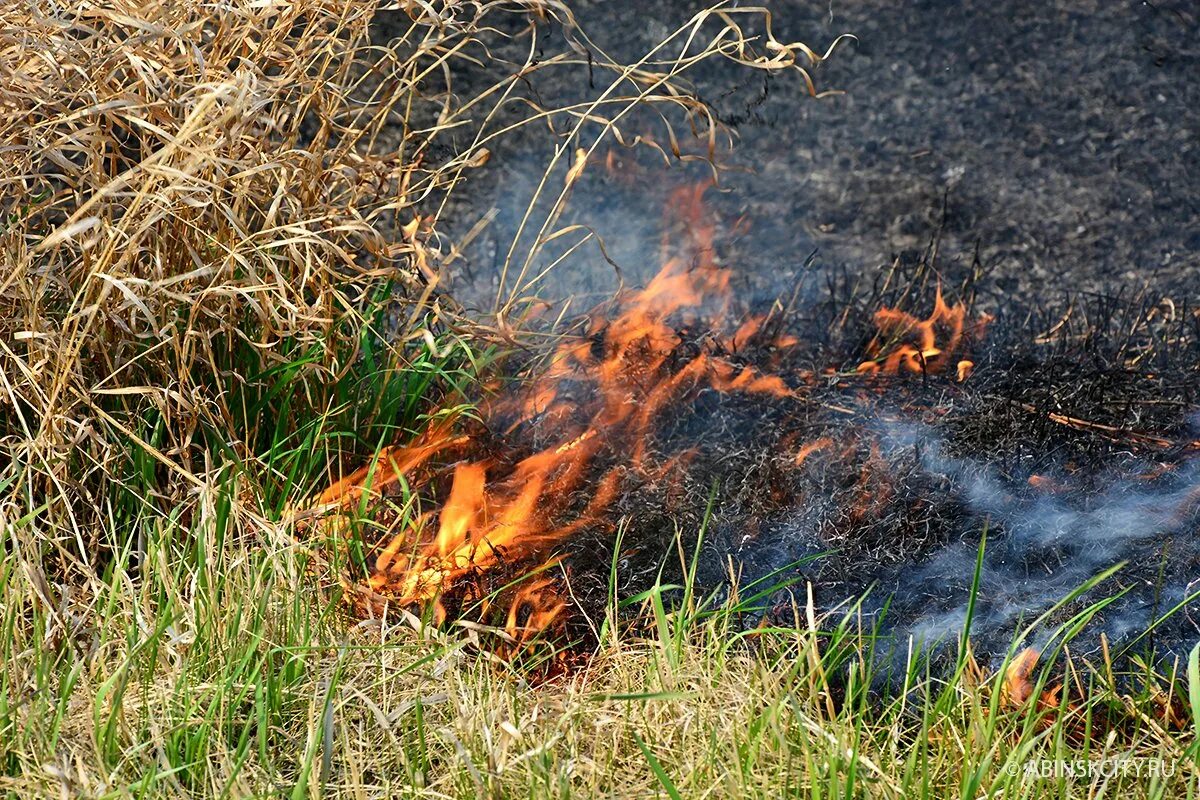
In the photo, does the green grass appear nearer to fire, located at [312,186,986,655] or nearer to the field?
the field

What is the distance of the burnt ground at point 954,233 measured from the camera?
295 cm

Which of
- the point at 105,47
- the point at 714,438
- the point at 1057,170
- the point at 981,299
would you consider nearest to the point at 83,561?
the point at 105,47

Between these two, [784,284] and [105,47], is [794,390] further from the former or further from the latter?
[105,47]

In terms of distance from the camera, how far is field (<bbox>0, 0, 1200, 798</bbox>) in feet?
6.63

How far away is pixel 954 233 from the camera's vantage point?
4613 mm

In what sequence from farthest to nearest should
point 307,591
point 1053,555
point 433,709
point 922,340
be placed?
point 922,340 → point 1053,555 → point 307,591 → point 433,709

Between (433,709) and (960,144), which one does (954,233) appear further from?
(433,709)

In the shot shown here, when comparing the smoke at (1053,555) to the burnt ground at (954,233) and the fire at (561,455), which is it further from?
the fire at (561,455)

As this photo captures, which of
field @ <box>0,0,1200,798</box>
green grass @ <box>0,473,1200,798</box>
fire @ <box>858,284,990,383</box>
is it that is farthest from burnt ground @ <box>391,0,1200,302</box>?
green grass @ <box>0,473,1200,798</box>

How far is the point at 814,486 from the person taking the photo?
2.90 meters

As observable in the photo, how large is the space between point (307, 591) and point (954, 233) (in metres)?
2.96

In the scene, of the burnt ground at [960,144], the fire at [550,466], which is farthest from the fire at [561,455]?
the burnt ground at [960,144]

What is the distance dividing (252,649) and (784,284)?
263 cm

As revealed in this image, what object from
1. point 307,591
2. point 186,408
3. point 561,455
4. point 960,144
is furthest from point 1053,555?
point 960,144
